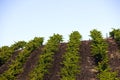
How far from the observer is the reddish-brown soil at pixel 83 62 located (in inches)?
1072

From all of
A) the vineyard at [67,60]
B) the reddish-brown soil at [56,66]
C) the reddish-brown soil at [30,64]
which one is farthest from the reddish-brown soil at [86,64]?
the reddish-brown soil at [30,64]

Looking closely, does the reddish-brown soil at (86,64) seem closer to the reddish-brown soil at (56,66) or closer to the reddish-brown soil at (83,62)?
the reddish-brown soil at (83,62)

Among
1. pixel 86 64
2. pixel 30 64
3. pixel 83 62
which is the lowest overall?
pixel 86 64

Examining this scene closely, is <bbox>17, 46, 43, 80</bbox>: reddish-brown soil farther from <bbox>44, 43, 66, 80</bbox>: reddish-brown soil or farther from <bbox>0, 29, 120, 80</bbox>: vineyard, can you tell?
<bbox>44, 43, 66, 80</bbox>: reddish-brown soil

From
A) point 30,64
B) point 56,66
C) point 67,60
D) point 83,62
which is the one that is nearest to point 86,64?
→ point 83,62

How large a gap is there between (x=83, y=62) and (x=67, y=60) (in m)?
2.61

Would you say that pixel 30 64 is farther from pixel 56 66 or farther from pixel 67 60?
pixel 67 60

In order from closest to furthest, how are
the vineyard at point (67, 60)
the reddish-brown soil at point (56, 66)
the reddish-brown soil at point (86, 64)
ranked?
the vineyard at point (67, 60) → the reddish-brown soil at point (86, 64) → the reddish-brown soil at point (56, 66)

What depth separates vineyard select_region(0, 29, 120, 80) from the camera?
2647 centimetres

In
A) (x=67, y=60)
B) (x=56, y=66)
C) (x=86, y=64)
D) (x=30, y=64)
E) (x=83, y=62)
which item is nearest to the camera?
(x=67, y=60)

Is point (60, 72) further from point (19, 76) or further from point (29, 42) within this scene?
point (29, 42)

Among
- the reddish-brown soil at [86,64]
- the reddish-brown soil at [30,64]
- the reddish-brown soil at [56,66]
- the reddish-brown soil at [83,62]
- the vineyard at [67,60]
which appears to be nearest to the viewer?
the vineyard at [67,60]

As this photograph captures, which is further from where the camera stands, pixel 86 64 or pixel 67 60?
pixel 86 64

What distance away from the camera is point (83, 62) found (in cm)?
2959
